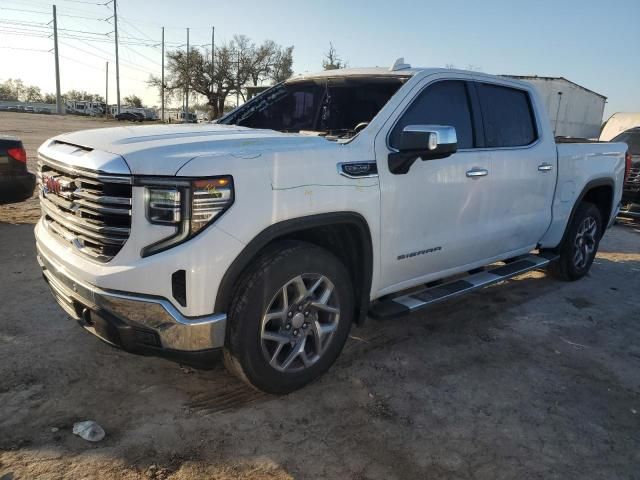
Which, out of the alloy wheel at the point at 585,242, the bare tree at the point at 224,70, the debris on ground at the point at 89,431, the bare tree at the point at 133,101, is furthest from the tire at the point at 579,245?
the bare tree at the point at 133,101

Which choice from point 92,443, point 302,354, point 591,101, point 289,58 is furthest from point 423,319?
point 289,58

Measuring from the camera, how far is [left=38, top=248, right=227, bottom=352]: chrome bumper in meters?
2.59

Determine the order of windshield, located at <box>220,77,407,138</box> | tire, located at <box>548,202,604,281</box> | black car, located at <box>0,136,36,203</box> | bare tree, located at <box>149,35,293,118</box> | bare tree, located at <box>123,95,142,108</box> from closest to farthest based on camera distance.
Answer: windshield, located at <box>220,77,407,138</box>
tire, located at <box>548,202,604,281</box>
black car, located at <box>0,136,36,203</box>
bare tree, located at <box>149,35,293,118</box>
bare tree, located at <box>123,95,142,108</box>

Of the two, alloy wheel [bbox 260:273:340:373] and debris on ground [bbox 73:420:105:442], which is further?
alloy wheel [bbox 260:273:340:373]

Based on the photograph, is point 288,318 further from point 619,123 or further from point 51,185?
point 619,123

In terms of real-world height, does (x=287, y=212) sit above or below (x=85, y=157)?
below

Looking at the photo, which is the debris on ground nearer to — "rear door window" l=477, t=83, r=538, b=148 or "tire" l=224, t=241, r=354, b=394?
"tire" l=224, t=241, r=354, b=394

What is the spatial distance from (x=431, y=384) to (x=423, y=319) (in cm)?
121

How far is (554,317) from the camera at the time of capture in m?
4.84

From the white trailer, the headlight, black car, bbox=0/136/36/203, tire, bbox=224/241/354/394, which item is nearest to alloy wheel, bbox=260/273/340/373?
tire, bbox=224/241/354/394

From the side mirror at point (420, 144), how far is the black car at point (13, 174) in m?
5.43

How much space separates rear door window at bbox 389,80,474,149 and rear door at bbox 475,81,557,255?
9.5 inches

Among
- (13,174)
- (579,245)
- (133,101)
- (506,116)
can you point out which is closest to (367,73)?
(506,116)

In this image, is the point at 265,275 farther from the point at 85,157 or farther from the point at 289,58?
the point at 289,58
